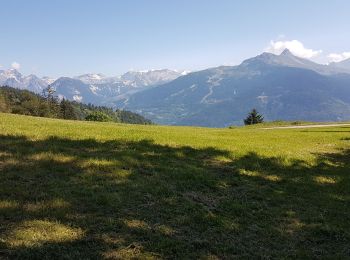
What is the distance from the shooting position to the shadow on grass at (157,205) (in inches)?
362

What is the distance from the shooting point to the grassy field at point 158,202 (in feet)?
30.2

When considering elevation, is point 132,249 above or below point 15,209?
below

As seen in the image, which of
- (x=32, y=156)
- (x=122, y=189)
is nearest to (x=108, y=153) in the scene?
(x=32, y=156)

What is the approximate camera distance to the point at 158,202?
1210 centimetres

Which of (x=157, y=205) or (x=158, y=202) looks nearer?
(x=157, y=205)

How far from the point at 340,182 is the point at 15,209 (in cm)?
1285

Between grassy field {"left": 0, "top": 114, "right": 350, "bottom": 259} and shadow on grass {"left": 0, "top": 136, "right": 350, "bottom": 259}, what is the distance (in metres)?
0.03

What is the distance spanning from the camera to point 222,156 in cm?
1927

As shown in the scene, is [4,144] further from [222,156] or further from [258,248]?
[258,248]

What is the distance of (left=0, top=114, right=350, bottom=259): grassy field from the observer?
363 inches

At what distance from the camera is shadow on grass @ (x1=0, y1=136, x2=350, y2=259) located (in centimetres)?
920

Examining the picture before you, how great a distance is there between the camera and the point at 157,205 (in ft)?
38.9

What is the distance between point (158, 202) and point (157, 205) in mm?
247

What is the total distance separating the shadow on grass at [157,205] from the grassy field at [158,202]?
30 mm
